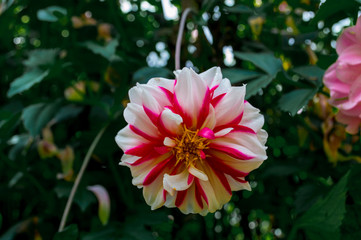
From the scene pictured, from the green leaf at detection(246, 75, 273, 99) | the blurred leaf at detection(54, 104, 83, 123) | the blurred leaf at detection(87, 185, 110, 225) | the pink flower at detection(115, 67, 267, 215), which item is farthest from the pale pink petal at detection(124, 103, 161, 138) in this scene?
the blurred leaf at detection(54, 104, 83, 123)

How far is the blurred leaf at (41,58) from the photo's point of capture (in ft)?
2.33

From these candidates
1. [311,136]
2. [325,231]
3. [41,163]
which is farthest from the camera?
[41,163]

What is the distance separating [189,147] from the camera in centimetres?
37

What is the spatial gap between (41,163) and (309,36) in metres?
0.56

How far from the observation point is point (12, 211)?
0.87 m

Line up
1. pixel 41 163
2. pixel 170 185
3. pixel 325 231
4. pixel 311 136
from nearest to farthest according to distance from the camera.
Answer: pixel 170 185 → pixel 325 231 → pixel 311 136 → pixel 41 163

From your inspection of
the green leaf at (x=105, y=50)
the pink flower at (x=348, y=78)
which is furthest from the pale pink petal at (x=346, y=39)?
the green leaf at (x=105, y=50)

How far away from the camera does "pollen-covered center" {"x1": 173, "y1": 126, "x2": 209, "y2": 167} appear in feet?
1.19

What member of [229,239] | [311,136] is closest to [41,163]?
[229,239]

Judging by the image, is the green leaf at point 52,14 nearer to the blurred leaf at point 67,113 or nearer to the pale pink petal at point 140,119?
the blurred leaf at point 67,113

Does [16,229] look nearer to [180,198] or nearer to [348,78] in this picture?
[180,198]

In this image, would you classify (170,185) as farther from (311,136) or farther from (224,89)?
(311,136)

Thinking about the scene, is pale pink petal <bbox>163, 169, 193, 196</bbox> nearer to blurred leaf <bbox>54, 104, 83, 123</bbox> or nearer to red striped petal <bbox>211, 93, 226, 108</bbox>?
red striped petal <bbox>211, 93, 226, 108</bbox>

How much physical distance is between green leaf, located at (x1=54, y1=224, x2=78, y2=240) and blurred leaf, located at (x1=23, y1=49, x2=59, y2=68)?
12.2 inches
